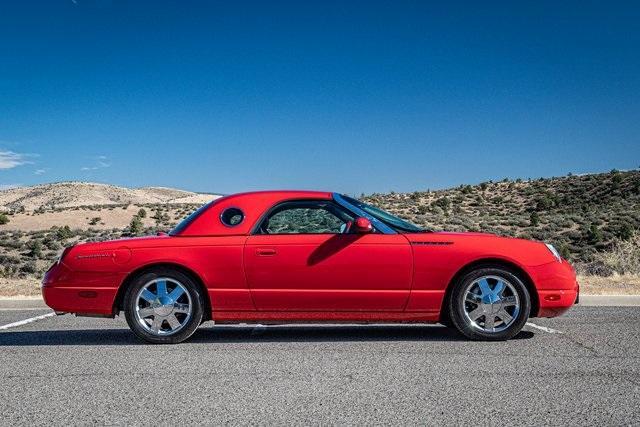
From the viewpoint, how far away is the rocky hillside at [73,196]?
5758 inches

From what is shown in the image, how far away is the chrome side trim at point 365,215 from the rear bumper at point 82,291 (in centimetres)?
229

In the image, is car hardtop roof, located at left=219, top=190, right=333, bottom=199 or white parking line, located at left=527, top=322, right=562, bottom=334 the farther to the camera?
white parking line, located at left=527, top=322, right=562, bottom=334

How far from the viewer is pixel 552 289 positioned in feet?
22.5

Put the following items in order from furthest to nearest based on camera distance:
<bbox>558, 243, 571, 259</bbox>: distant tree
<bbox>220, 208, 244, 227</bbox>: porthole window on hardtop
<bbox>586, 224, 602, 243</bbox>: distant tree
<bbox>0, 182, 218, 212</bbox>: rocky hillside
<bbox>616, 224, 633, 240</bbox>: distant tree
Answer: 1. <bbox>0, 182, 218, 212</bbox>: rocky hillside
2. <bbox>586, 224, 602, 243</bbox>: distant tree
3. <bbox>616, 224, 633, 240</bbox>: distant tree
4. <bbox>558, 243, 571, 259</bbox>: distant tree
5. <bbox>220, 208, 244, 227</bbox>: porthole window on hardtop

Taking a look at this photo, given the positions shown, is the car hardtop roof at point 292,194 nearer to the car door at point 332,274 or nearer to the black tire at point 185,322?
the car door at point 332,274

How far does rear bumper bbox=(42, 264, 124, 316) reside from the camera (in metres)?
6.89

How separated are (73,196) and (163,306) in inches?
6057

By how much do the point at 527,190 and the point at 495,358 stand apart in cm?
6329

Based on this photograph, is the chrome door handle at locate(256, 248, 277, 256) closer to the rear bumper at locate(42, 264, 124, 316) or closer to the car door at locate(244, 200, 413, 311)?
the car door at locate(244, 200, 413, 311)

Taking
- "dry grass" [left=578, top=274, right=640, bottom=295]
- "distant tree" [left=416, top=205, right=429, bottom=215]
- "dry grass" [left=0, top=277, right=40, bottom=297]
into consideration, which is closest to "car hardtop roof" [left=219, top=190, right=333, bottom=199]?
"dry grass" [left=578, top=274, right=640, bottom=295]

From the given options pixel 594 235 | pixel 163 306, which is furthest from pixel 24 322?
pixel 594 235

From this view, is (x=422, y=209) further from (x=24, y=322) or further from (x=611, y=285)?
(x=24, y=322)

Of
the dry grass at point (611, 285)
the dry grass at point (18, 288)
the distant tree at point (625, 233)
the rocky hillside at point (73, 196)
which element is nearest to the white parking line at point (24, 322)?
the dry grass at point (18, 288)

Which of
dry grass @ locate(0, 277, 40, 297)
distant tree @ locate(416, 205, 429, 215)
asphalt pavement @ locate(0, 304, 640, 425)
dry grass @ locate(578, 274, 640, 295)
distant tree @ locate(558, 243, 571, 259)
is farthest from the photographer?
distant tree @ locate(416, 205, 429, 215)
